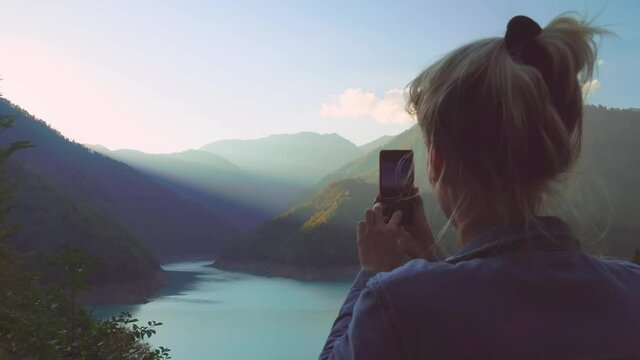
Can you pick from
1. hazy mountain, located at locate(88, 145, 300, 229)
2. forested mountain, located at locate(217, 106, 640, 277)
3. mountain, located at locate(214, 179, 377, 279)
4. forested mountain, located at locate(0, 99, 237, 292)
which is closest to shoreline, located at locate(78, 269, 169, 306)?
forested mountain, located at locate(0, 99, 237, 292)

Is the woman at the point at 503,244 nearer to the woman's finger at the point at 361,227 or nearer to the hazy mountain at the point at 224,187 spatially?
the woman's finger at the point at 361,227

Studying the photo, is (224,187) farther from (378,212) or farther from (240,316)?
(378,212)

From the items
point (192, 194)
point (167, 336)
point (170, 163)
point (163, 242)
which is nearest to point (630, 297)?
point (167, 336)

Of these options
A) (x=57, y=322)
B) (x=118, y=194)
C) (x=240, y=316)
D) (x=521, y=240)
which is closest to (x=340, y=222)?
(x=240, y=316)

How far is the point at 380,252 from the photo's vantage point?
0.97m

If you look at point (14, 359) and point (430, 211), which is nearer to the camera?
point (430, 211)

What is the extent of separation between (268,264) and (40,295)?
5906cm

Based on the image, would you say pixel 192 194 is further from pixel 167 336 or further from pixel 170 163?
pixel 167 336

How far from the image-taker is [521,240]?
757mm

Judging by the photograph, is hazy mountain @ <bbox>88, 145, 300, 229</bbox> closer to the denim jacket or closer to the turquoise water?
the turquoise water

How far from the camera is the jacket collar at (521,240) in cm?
75

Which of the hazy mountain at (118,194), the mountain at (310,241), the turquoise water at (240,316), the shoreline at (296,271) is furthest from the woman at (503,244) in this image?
the mountain at (310,241)

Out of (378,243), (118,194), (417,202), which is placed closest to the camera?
(378,243)

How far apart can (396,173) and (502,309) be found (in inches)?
20.3
